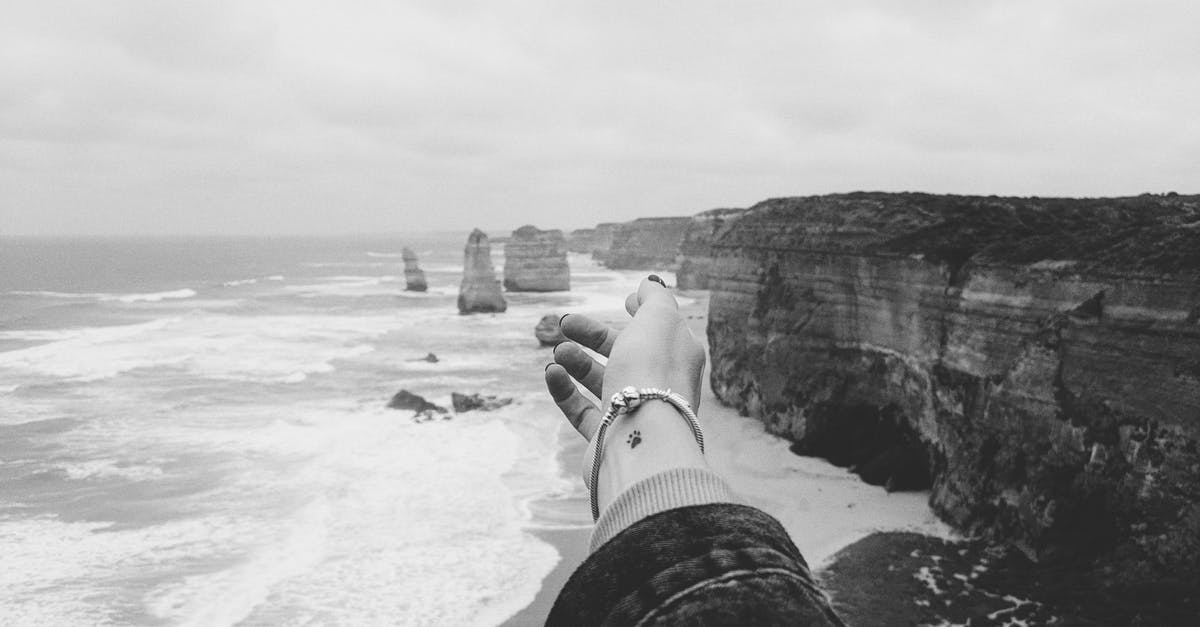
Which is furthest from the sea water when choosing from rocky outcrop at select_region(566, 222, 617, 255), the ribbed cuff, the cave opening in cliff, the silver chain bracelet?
rocky outcrop at select_region(566, 222, 617, 255)

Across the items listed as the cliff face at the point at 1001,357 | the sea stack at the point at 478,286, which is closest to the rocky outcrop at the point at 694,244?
the sea stack at the point at 478,286

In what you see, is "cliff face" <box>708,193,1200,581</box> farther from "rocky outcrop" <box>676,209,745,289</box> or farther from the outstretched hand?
"rocky outcrop" <box>676,209,745,289</box>

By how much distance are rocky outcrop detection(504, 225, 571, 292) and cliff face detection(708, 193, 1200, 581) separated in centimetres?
4059

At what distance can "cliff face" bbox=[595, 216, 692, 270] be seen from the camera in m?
88.7

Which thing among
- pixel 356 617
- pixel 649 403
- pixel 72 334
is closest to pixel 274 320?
pixel 72 334

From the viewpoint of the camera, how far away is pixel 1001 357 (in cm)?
1331

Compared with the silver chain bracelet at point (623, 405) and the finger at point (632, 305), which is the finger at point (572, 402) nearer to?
the finger at point (632, 305)

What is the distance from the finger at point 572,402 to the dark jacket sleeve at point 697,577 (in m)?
0.85

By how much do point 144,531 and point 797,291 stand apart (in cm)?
1430

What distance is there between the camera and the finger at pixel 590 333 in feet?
6.83

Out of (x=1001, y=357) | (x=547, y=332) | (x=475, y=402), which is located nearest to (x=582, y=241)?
(x=547, y=332)

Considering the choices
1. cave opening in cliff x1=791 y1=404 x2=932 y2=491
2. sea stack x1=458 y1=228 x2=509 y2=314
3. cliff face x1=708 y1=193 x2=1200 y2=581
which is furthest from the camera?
sea stack x1=458 y1=228 x2=509 y2=314

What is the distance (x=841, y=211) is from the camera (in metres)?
18.8

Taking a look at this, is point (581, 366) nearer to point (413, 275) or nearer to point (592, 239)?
point (413, 275)
